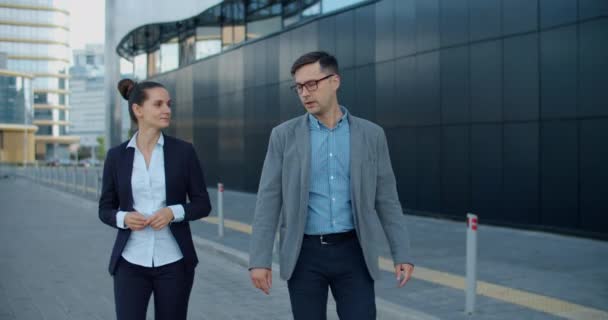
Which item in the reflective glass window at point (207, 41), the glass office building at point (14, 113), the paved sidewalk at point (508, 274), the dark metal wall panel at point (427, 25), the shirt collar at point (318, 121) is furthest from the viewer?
the glass office building at point (14, 113)

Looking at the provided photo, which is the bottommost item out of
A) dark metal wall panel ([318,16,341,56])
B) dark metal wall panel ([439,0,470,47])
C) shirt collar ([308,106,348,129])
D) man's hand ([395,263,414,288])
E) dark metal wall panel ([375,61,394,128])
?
man's hand ([395,263,414,288])

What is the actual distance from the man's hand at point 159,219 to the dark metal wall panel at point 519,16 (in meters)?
10.7

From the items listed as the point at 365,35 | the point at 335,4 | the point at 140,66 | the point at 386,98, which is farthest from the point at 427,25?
the point at 140,66

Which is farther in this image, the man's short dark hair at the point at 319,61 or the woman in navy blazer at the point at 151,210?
the woman in navy blazer at the point at 151,210

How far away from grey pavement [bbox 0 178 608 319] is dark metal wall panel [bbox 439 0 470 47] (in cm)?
382

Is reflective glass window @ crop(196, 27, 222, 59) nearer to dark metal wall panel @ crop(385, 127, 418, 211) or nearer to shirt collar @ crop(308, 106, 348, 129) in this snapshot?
dark metal wall panel @ crop(385, 127, 418, 211)

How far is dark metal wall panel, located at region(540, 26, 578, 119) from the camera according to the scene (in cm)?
1197

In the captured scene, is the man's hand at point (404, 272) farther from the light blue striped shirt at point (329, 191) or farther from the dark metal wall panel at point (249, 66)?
the dark metal wall panel at point (249, 66)

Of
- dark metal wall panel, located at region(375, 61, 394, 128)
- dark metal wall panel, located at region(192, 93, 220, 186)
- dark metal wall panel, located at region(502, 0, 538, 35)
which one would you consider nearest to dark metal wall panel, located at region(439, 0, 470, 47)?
dark metal wall panel, located at region(502, 0, 538, 35)

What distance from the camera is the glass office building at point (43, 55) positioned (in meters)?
116

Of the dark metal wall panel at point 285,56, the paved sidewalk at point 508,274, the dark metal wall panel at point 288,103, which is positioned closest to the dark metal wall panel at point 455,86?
the paved sidewalk at point 508,274

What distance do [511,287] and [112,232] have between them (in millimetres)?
9059

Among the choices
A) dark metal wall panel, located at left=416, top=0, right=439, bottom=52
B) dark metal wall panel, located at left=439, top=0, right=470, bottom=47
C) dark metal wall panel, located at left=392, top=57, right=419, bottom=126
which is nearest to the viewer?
dark metal wall panel, located at left=439, top=0, right=470, bottom=47

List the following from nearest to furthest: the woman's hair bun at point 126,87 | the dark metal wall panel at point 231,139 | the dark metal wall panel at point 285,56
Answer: the woman's hair bun at point 126,87
the dark metal wall panel at point 285,56
the dark metal wall panel at point 231,139
